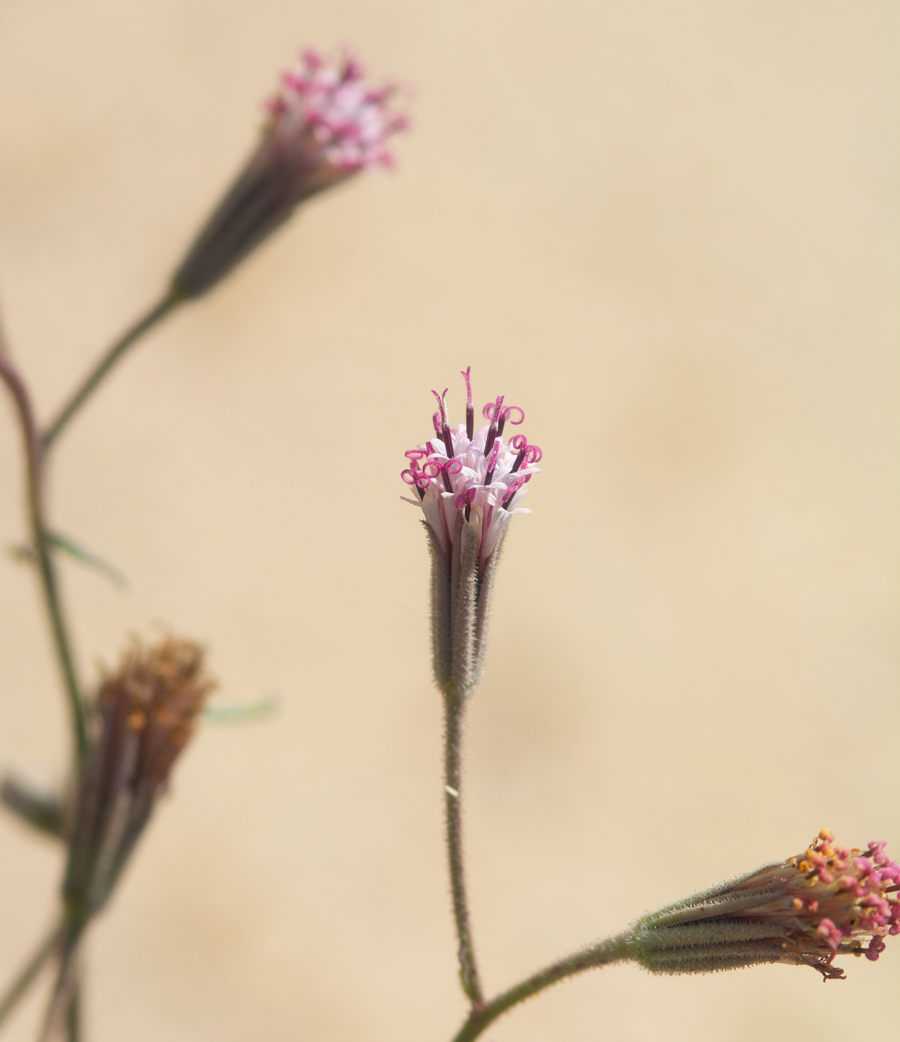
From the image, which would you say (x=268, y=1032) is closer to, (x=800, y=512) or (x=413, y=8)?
(x=800, y=512)

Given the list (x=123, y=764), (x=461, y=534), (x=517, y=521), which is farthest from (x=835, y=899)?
(x=517, y=521)

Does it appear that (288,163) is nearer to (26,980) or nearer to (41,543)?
(41,543)

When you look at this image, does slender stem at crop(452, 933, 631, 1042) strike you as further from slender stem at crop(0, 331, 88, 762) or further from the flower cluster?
slender stem at crop(0, 331, 88, 762)

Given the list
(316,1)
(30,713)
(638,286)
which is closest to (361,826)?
(30,713)

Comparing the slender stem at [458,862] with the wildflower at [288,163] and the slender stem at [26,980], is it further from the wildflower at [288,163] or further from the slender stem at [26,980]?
the wildflower at [288,163]

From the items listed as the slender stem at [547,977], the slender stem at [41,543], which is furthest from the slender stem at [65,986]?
the slender stem at [547,977]

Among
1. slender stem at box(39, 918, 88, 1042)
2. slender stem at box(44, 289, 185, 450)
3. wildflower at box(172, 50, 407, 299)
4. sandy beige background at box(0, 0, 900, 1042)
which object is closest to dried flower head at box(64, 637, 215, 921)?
slender stem at box(39, 918, 88, 1042)
